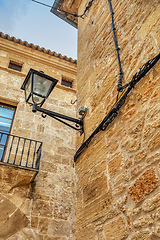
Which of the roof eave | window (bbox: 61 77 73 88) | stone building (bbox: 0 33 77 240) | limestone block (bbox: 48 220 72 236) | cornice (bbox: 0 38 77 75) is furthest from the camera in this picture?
window (bbox: 61 77 73 88)

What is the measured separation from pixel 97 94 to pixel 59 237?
3.85 meters

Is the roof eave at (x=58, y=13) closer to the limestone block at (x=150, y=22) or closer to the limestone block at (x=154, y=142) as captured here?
the limestone block at (x=150, y=22)

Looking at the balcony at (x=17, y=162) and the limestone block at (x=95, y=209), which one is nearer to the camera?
the limestone block at (x=95, y=209)

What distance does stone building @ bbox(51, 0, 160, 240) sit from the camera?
5.24 feet

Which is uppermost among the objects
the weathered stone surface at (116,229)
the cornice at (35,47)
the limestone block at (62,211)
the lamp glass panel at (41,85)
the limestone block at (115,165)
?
the cornice at (35,47)

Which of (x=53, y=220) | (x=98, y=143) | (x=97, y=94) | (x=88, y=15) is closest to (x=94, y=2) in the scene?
(x=88, y=15)

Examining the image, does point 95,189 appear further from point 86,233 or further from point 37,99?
point 37,99

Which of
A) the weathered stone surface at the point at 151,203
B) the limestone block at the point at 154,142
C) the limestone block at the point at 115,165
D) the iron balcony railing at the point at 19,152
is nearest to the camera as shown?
the weathered stone surface at the point at 151,203

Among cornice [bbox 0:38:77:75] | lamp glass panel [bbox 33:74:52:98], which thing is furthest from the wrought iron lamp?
cornice [bbox 0:38:77:75]

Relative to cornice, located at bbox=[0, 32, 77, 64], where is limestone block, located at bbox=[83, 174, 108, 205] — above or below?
below

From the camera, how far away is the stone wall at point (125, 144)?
159 centimetres

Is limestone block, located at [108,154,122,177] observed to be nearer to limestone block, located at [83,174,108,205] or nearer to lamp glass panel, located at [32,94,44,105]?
limestone block, located at [83,174,108,205]

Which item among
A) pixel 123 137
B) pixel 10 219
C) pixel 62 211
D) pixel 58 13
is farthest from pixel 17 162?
pixel 123 137

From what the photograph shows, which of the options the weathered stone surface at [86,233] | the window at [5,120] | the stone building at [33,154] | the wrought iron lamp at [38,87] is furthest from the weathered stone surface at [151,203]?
the window at [5,120]
